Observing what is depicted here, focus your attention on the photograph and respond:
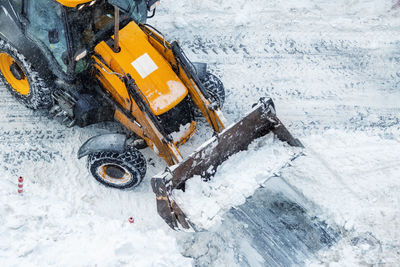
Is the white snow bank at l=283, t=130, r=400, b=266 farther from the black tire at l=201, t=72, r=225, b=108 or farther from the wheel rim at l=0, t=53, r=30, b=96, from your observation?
the wheel rim at l=0, t=53, r=30, b=96

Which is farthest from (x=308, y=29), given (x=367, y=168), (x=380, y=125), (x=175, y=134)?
(x=175, y=134)

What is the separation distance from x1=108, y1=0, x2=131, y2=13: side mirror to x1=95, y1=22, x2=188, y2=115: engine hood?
581 millimetres

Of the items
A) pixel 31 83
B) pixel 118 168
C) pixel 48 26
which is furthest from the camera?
pixel 31 83

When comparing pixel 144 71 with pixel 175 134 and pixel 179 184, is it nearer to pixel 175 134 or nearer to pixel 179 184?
pixel 175 134

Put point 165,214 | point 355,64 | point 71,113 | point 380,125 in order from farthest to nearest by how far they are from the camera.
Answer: point 355,64 < point 380,125 < point 71,113 < point 165,214

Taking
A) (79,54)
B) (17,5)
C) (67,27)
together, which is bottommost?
(79,54)

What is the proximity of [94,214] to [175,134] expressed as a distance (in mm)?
1487

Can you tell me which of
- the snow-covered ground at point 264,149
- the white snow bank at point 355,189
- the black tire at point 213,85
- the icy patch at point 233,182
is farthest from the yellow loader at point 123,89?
the white snow bank at point 355,189

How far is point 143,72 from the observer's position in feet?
20.6

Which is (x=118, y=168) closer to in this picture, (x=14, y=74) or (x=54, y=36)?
(x=54, y=36)

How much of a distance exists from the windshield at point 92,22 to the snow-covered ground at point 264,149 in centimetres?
156

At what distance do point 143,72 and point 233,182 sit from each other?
1.87 m

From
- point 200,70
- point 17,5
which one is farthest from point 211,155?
point 17,5

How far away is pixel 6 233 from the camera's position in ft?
19.1
